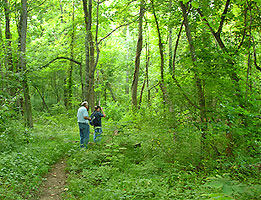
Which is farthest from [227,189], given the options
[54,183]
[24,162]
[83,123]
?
[83,123]

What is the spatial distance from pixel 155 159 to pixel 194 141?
1359mm

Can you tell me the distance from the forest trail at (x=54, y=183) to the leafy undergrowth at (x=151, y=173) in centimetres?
25

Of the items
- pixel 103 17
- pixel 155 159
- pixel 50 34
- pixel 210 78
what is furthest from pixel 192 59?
pixel 50 34

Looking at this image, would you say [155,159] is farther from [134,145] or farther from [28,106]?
[28,106]

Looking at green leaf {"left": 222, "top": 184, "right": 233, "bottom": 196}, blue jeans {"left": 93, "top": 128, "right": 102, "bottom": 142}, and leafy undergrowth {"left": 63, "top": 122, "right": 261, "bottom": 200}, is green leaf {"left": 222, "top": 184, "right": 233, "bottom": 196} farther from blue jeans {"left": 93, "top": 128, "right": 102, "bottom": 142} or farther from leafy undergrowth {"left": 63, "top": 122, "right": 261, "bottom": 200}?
blue jeans {"left": 93, "top": 128, "right": 102, "bottom": 142}

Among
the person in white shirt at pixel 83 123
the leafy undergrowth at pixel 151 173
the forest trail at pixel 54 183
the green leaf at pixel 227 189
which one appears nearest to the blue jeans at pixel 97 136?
the person in white shirt at pixel 83 123

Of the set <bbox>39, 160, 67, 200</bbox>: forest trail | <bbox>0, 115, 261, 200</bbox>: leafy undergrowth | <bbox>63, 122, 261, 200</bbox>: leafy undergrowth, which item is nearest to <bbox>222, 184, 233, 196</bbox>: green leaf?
<bbox>0, 115, 261, 200</bbox>: leafy undergrowth

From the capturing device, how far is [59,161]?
27.6 ft

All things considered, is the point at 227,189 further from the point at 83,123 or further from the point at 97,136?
the point at 83,123

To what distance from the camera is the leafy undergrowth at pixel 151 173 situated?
4.95 m

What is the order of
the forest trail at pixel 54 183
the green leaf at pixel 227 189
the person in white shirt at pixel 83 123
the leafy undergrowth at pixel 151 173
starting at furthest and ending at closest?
the person in white shirt at pixel 83 123 < the forest trail at pixel 54 183 < the leafy undergrowth at pixel 151 173 < the green leaf at pixel 227 189

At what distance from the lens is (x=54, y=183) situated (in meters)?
6.40

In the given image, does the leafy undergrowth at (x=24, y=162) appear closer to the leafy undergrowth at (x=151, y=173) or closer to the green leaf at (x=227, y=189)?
the leafy undergrowth at (x=151, y=173)

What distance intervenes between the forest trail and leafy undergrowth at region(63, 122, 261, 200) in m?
0.25
